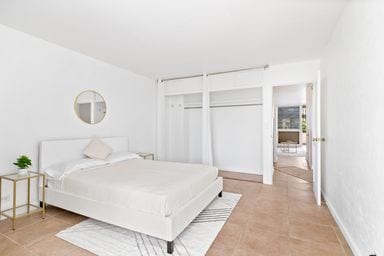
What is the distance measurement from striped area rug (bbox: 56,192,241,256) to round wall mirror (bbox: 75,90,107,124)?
1.89 meters

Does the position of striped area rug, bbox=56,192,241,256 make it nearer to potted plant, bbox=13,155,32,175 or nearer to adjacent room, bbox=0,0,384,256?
adjacent room, bbox=0,0,384,256

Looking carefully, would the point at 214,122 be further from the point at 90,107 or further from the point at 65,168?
the point at 65,168

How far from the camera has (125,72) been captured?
4.52 m

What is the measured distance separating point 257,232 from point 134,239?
1.39 metres

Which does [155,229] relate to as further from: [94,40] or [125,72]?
[125,72]

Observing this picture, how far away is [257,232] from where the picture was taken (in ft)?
7.43

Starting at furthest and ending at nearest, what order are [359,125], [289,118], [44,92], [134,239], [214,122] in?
[289,118], [214,122], [44,92], [134,239], [359,125]

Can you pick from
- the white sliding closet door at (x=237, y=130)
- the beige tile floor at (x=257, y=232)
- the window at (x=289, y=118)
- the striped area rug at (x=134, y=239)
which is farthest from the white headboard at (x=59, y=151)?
the window at (x=289, y=118)

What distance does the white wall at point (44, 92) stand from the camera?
2.62m

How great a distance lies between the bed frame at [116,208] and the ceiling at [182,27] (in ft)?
5.37

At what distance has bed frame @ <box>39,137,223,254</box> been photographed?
191 centimetres

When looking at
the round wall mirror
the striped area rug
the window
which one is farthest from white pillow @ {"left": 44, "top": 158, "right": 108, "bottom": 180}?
the window

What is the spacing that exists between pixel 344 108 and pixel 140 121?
4.10 metres

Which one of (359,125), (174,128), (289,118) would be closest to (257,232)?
(359,125)
